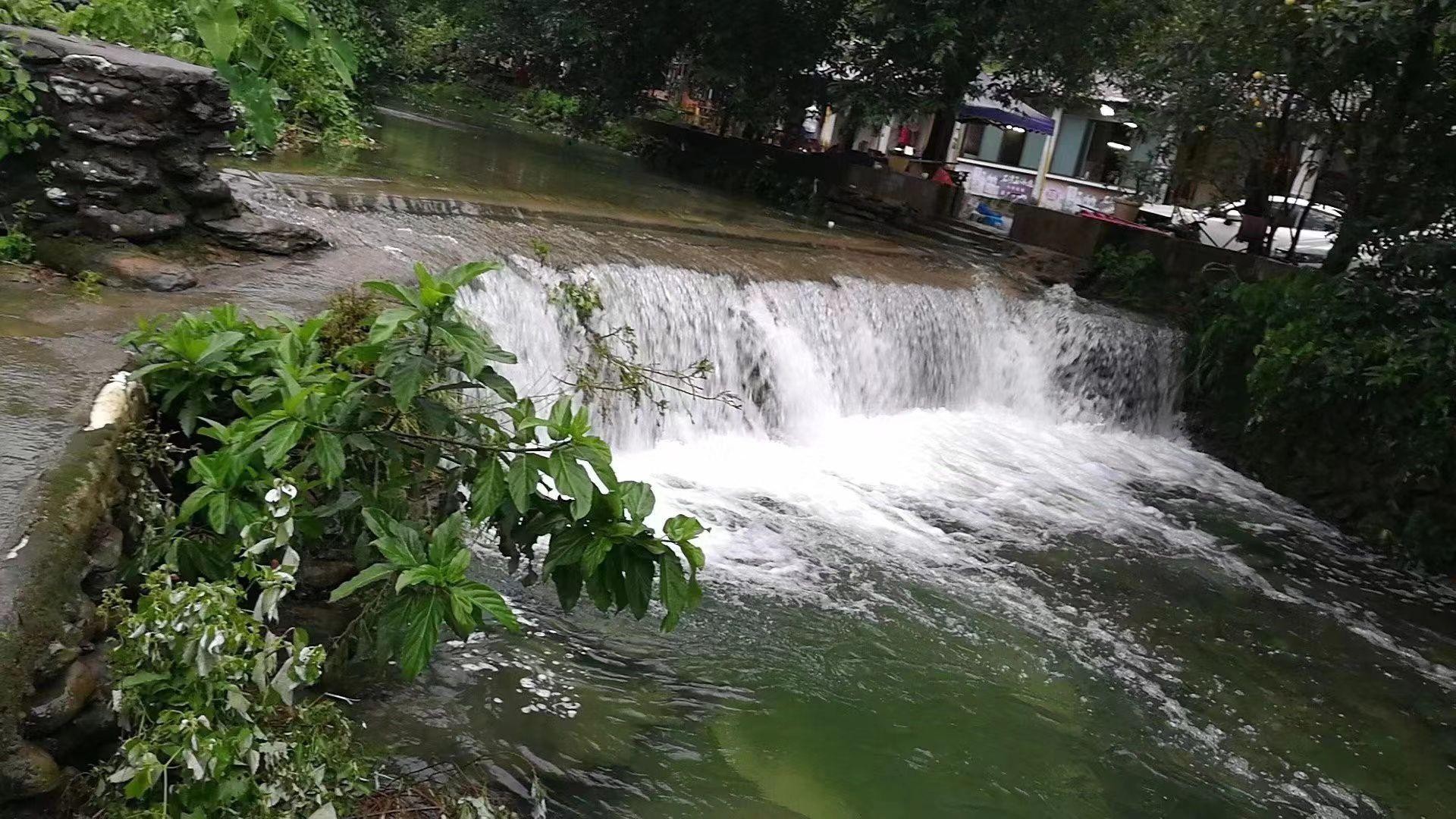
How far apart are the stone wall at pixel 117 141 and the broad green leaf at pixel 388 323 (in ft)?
9.74

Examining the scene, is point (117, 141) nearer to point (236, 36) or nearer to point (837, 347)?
point (236, 36)

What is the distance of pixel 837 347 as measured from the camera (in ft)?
33.6

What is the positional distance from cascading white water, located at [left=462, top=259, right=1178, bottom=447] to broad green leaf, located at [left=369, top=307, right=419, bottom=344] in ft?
12.2

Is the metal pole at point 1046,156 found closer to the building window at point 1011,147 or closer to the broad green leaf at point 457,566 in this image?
the building window at point 1011,147

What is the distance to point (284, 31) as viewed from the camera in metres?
6.32

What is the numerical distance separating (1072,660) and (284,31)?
18.2 feet

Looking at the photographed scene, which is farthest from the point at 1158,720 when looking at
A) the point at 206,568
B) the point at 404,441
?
the point at 206,568

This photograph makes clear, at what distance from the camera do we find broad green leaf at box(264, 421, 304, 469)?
319 cm

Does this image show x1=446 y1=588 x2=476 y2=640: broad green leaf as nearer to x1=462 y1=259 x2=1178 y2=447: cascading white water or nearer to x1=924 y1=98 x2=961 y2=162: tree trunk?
x1=462 y1=259 x2=1178 y2=447: cascading white water

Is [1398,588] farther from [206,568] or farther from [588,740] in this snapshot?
[206,568]

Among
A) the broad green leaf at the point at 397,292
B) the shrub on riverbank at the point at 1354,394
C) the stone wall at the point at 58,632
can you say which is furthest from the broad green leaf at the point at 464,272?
the shrub on riverbank at the point at 1354,394

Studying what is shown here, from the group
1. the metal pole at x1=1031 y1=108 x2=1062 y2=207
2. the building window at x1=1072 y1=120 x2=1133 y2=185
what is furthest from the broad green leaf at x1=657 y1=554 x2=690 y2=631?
the building window at x1=1072 y1=120 x2=1133 y2=185

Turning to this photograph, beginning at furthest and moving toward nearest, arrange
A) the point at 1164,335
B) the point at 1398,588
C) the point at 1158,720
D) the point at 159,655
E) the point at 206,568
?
the point at 1164,335 < the point at 1398,588 < the point at 1158,720 < the point at 206,568 < the point at 159,655

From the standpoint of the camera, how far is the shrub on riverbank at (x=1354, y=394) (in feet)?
31.7
